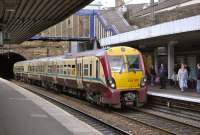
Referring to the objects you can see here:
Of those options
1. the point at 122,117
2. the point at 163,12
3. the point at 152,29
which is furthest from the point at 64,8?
the point at 163,12

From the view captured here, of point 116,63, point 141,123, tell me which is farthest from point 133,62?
point 141,123

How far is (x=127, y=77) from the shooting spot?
22.0m

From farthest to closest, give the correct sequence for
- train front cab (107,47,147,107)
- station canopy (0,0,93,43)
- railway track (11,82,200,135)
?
station canopy (0,0,93,43) < train front cab (107,47,147,107) < railway track (11,82,200,135)

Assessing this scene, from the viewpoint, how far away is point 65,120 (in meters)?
14.7

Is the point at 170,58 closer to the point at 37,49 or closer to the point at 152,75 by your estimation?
the point at 152,75

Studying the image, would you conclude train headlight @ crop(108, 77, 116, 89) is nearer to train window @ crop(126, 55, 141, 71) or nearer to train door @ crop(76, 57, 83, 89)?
train window @ crop(126, 55, 141, 71)

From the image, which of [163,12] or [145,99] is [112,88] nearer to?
[145,99]

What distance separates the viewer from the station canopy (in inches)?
940

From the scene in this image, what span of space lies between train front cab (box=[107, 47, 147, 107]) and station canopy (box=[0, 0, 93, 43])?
9.21ft

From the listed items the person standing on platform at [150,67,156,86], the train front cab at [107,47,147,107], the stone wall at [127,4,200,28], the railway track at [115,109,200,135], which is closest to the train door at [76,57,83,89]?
the train front cab at [107,47,147,107]

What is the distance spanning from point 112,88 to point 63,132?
960cm

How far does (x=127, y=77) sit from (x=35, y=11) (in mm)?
7923

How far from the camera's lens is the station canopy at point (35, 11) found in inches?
940

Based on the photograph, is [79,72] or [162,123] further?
[79,72]
